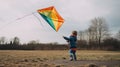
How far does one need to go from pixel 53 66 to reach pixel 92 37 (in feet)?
303

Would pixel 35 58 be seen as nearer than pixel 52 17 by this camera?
No

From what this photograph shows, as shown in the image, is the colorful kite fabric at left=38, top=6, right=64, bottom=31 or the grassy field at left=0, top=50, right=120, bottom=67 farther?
the colorful kite fabric at left=38, top=6, right=64, bottom=31

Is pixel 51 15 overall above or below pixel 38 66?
above

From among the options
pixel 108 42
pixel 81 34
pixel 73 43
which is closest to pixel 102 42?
pixel 108 42

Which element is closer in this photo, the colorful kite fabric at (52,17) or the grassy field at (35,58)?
the grassy field at (35,58)

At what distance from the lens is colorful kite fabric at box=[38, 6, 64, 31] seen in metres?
16.2

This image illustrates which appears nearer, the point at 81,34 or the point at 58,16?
the point at 58,16

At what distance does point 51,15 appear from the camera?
16344mm

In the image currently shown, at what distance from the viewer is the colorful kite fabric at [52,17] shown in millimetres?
16219

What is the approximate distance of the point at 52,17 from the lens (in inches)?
643

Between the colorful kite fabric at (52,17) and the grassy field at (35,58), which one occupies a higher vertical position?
the colorful kite fabric at (52,17)

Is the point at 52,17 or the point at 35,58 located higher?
the point at 52,17

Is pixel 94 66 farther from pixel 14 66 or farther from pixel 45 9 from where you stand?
pixel 45 9

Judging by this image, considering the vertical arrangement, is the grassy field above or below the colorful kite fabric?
below
